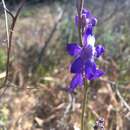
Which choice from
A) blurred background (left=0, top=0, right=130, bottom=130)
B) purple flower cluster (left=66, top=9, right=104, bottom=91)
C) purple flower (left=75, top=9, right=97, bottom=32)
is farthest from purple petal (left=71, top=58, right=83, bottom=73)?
blurred background (left=0, top=0, right=130, bottom=130)

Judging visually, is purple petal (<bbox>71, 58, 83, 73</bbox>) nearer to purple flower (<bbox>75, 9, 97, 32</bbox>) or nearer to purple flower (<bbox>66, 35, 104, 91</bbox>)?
purple flower (<bbox>66, 35, 104, 91</bbox>)

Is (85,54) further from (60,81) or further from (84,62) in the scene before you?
(60,81)

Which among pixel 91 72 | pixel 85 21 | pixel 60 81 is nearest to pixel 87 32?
pixel 85 21

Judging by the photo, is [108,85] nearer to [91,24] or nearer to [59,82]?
[59,82]

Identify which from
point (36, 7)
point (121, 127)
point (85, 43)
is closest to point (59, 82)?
point (121, 127)

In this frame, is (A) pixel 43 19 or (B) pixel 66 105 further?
(A) pixel 43 19

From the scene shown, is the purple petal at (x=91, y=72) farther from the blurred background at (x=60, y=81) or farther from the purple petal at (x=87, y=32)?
the blurred background at (x=60, y=81)

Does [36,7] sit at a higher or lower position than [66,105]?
higher
